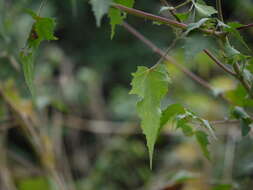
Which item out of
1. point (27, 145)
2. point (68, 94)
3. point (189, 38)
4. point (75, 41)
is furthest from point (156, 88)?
→ point (75, 41)

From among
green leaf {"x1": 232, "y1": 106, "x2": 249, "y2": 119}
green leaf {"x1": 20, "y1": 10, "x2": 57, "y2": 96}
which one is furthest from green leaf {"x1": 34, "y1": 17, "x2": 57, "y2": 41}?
green leaf {"x1": 232, "y1": 106, "x2": 249, "y2": 119}

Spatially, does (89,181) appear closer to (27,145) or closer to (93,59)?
(27,145)

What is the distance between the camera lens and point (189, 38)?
16.5 inches

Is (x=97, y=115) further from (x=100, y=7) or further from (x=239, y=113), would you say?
(x=100, y=7)

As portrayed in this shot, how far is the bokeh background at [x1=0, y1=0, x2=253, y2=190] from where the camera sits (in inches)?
44.0

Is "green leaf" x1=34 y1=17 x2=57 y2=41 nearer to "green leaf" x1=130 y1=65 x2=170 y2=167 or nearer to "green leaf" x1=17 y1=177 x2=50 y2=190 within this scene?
"green leaf" x1=130 y1=65 x2=170 y2=167

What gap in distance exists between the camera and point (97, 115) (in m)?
1.73

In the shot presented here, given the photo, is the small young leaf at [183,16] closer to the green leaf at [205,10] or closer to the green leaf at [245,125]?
the green leaf at [205,10]

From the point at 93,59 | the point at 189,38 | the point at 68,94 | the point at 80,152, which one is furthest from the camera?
the point at 93,59

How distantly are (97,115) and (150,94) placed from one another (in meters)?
1.30

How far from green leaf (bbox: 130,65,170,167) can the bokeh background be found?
479mm

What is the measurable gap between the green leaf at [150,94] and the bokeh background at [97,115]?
48 cm

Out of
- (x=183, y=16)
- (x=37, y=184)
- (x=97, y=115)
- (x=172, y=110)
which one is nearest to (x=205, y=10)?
(x=183, y=16)

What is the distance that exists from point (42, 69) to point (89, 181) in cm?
42
